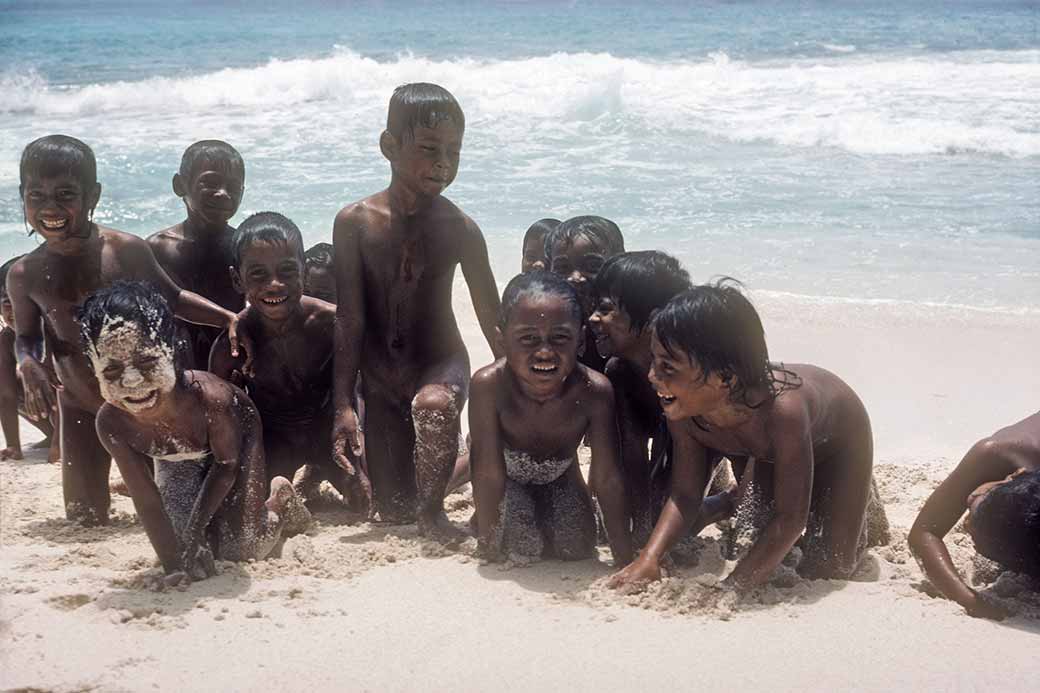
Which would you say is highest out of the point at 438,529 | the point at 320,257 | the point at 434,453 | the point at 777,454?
the point at 320,257

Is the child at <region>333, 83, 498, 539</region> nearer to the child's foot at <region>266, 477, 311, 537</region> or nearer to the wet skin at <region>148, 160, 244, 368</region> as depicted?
the child's foot at <region>266, 477, 311, 537</region>

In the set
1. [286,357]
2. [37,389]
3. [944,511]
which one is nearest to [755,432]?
[944,511]

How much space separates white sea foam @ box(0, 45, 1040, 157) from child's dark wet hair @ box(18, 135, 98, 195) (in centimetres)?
1058

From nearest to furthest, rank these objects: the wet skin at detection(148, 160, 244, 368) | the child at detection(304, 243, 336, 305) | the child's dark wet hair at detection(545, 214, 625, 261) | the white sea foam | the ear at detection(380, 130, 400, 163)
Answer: the ear at detection(380, 130, 400, 163) < the child's dark wet hair at detection(545, 214, 625, 261) < the wet skin at detection(148, 160, 244, 368) < the child at detection(304, 243, 336, 305) < the white sea foam

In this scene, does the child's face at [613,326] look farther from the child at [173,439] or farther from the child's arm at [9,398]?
the child's arm at [9,398]

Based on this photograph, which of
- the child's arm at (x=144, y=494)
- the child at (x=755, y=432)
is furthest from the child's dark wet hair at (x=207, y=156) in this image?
the child at (x=755, y=432)

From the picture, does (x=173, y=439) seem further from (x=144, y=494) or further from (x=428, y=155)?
(x=428, y=155)

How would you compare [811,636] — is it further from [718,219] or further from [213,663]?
[718,219]

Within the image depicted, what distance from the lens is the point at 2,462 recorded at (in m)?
5.30

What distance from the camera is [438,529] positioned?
416 centimetres

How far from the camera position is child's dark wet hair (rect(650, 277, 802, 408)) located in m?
3.40

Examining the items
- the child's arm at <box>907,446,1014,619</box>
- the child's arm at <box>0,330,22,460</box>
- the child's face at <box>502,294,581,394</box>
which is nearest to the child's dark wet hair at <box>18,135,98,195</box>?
the child's arm at <box>0,330,22,460</box>

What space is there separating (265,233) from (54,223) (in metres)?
0.73

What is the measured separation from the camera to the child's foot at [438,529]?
4102 millimetres
